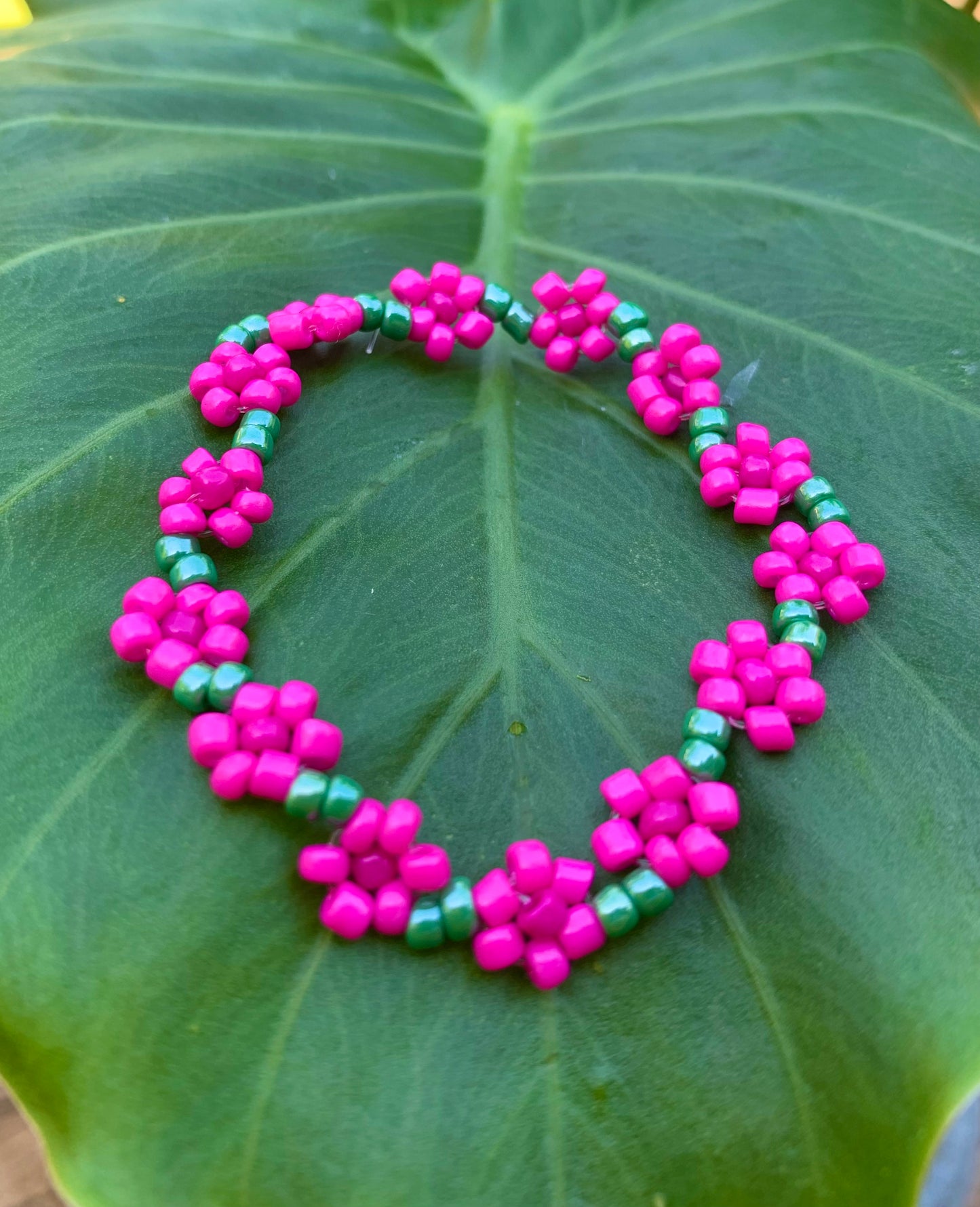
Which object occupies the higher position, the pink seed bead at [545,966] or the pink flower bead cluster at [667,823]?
the pink flower bead cluster at [667,823]

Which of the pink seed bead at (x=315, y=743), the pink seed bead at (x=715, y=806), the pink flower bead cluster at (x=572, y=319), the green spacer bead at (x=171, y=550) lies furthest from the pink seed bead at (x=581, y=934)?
the pink flower bead cluster at (x=572, y=319)

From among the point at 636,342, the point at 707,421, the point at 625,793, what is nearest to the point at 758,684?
A: the point at 625,793

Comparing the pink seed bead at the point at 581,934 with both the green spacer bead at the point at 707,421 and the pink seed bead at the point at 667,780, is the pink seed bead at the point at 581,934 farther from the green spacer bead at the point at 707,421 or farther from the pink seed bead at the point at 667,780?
the green spacer bead at the point at 707,421

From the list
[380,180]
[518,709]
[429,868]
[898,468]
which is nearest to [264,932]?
[429,868]

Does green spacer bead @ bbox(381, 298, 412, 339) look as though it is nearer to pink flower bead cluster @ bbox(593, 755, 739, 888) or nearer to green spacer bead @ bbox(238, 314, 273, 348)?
green spacer bead @ bbox(238, 314, 273, 348)

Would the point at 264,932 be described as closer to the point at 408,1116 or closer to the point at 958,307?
the point at 408,1116
